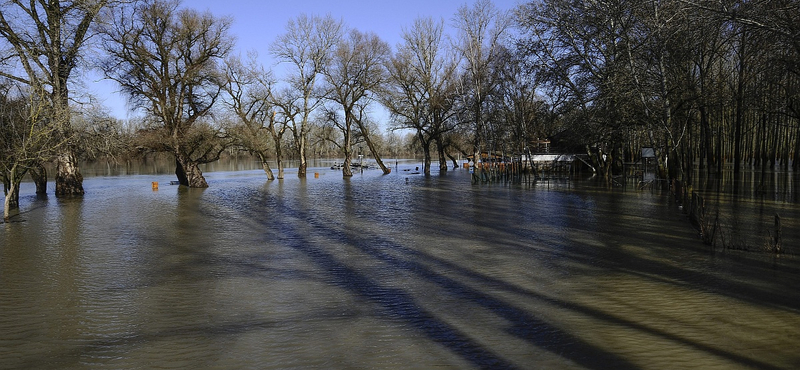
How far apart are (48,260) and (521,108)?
33176 mm

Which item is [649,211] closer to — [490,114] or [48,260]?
[48,260]

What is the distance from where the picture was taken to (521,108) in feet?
128

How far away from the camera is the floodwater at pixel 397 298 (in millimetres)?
5715

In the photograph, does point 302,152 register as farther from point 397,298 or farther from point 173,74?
point 397,298

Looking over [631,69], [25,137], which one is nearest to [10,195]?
[25,137]

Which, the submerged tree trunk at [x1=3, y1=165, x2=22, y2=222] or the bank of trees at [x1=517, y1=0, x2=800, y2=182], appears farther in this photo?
the bank of trees at [x1=517, y1=0, x2=800, y2=182]

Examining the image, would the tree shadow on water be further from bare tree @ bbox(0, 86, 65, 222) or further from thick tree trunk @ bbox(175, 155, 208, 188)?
thick tree trunk @ bbox(175, 155, 208, 188)

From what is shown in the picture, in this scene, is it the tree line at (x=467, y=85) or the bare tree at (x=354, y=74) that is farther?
the bare tree at (x=354, y=74)

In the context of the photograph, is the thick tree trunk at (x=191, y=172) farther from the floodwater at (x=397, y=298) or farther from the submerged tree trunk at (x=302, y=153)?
the floodwater at (x=397, y=298)

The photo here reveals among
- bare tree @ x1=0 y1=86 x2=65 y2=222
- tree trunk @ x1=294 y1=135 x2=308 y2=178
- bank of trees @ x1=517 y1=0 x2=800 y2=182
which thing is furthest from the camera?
tree trunk @ x1=294 y1=135 x2=308 y2=178

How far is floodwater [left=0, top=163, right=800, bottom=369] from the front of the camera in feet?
18.7

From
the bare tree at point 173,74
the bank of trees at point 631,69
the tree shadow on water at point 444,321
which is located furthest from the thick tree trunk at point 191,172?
the tree shadow on water at point 444,321

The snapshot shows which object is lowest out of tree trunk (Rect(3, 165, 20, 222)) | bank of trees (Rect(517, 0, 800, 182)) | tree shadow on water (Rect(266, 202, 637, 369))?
tree shadow on water (Rect(266, 202, 637, 369))

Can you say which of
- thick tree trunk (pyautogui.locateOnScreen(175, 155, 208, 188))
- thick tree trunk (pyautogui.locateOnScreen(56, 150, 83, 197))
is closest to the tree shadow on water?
thick tree trunk (pyautogui.locateOnScreen(56, 150, 83, 197))
